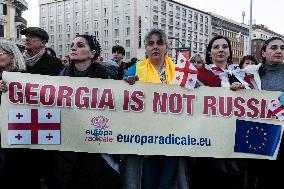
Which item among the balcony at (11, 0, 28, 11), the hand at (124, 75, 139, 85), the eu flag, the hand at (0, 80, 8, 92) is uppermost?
the balcony at (11, 0, 28, 11)

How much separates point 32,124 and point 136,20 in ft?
260

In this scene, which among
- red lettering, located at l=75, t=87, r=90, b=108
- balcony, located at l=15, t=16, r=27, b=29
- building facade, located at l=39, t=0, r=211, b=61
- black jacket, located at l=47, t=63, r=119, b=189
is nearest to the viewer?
black jacket, located at l=47, t=63, r=119, b=189

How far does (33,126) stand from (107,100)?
0.69 m

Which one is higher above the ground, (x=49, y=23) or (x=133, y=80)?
(x=49, y=23)

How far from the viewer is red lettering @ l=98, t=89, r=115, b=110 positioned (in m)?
3.75

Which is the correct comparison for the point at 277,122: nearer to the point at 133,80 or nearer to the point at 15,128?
the point at 133,80

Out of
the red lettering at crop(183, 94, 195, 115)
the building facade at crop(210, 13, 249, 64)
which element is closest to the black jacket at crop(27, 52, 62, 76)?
the red lettering at crop(183, 94, 195, 115)

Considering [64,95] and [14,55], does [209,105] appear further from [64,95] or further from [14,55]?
[14,55]

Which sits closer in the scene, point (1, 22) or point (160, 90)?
point (160, 90)

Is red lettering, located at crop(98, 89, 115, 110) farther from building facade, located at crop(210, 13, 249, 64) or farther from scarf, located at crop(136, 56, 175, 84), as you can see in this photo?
building facade, located at crop(210, 13, 249, 64)

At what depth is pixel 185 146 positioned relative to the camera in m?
3.80

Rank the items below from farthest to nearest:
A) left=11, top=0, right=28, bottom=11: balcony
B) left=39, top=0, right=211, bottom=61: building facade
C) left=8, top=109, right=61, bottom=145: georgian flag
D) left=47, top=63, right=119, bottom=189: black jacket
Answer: left=39, top=0, right=211, bottom=61: building facade < left=11, top=0, right=28, bottom=11: balcony < left=8, top=109, right=61, bottom=145: georgian flag < left=47, top=63, right=119, bottom=189: black jacket

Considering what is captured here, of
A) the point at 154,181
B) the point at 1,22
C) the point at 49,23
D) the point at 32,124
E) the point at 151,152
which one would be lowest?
the point at 154,181

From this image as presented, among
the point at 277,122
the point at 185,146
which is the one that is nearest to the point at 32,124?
the point at 185,146
